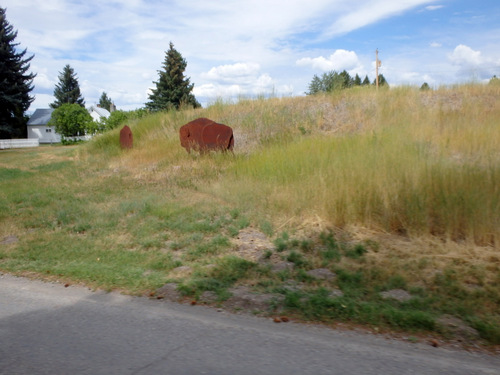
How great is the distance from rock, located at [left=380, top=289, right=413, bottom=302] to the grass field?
0.10 metres

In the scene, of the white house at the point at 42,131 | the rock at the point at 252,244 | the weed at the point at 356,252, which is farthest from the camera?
the white house at the point at 42,131

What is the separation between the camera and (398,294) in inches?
197

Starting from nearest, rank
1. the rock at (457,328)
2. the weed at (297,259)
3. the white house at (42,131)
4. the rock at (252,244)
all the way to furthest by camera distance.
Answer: the rock at (457,328) → the weed at (297,259) → the rock at (252,244) → the white house at (42,131)

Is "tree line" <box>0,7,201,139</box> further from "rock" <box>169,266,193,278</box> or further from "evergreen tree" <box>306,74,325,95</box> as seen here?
"rock" <box>169,266,193,278</box>

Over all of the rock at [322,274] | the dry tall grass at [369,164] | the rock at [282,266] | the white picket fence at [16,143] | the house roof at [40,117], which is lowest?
the rock at [322,274]

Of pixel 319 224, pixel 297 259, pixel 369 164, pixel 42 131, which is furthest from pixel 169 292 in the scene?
pixel 42 131

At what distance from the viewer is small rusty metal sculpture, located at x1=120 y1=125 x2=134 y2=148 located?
1952 centimetres

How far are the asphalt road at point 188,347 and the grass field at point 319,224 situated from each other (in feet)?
1.55

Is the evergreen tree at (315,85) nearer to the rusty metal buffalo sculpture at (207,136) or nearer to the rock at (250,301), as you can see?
the rusty metal buffalo sculpture at (207,136)

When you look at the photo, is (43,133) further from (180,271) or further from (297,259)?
(297,259)

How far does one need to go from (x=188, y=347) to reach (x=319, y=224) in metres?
4.20

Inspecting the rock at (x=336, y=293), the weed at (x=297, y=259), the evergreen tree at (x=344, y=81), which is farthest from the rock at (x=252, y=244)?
the evergreen tree at (x=344, y=81)

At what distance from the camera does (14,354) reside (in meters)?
3.76

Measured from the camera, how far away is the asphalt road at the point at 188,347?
348 cm
